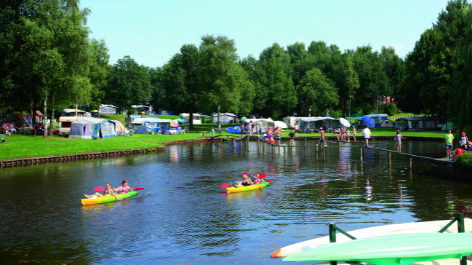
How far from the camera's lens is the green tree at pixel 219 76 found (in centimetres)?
7500

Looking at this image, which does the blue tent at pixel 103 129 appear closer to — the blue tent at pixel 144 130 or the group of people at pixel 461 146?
the blue tent at pixel 144 130

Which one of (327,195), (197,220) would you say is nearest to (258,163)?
(327,195)

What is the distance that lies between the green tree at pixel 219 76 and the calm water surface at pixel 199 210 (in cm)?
4522

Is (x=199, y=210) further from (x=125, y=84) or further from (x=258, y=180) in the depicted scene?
(x=125, y=84)

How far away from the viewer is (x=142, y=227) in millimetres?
15227

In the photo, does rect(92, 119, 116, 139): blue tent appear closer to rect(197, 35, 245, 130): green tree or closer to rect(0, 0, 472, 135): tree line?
rect(0, 0, 472, 135): tree line

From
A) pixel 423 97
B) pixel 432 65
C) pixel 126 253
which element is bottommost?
pixel 126 253

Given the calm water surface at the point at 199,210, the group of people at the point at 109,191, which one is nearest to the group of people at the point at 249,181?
the calm water surface at the point at 199,210

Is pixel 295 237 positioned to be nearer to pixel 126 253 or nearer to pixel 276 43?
pixel 126 253

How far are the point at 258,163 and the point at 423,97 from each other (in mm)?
45649

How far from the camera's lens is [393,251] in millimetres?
6359

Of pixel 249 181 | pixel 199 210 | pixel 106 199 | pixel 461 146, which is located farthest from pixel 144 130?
pixel 461 146

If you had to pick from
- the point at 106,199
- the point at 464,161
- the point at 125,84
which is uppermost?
the point at 125,84

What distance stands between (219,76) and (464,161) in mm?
57800
